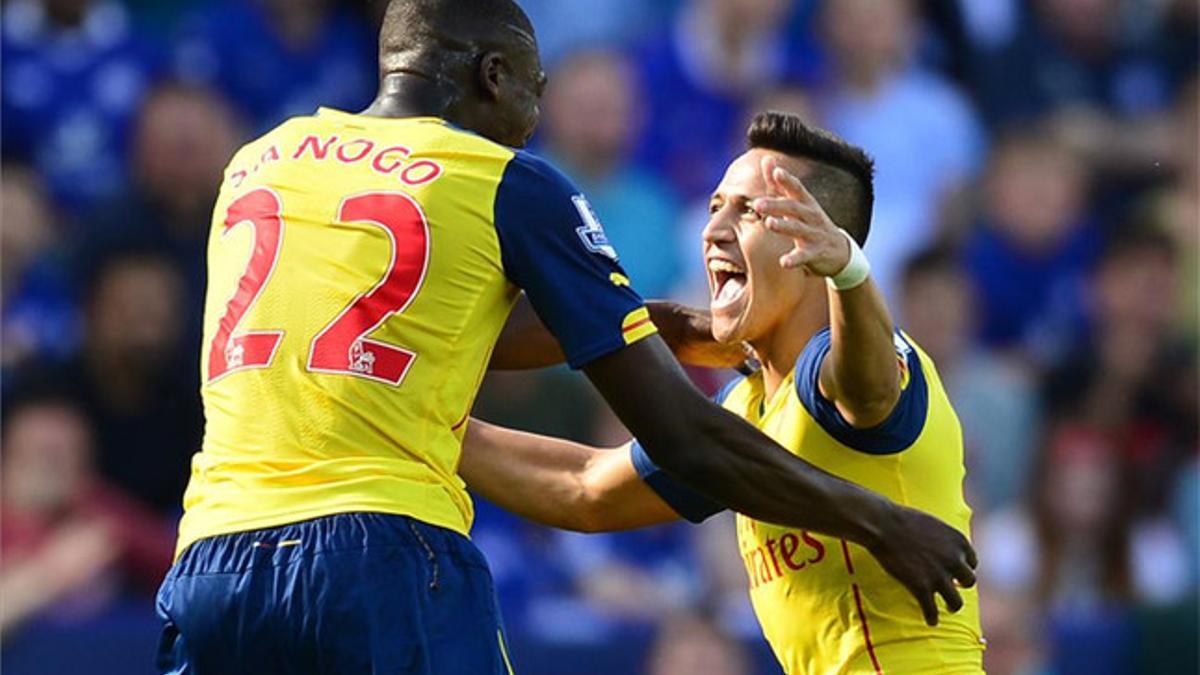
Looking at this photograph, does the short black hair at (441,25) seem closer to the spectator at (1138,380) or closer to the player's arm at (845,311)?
the player's arm at (845,311)

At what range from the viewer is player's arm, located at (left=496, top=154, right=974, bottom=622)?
4.59 m

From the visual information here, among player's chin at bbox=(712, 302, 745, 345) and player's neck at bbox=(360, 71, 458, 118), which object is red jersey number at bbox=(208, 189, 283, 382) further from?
player's chin at bbox=(712, 302, 745, 345)

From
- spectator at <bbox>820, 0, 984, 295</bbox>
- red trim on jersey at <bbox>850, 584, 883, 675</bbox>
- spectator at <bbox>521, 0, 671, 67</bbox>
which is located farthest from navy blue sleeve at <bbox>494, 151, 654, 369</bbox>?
spectator at <bbox>820, 0, 984, 295</bbox>

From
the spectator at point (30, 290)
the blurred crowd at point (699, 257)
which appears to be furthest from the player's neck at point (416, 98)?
the spectator at point (30, 290)

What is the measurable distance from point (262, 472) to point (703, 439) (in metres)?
0.98

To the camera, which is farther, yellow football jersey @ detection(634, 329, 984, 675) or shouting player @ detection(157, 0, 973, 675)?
yellow football jersey @ detection(634, 329, 984, 675)

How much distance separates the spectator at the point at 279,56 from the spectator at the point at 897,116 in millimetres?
2445

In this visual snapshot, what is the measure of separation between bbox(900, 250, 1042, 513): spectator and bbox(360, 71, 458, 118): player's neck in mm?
5744

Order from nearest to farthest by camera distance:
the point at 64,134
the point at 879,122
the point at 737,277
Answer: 1. the point at 737,277
2. the point at 64,134
3. the point at 879,122

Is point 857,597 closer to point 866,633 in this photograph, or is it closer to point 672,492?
point 866,633

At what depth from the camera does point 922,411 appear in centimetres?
505

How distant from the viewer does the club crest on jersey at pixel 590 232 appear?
466 centimetres

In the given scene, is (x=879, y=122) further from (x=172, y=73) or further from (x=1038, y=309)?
(x=172, y=73)

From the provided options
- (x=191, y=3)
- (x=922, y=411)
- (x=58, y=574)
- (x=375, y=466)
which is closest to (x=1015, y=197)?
(x=191, y=3)
